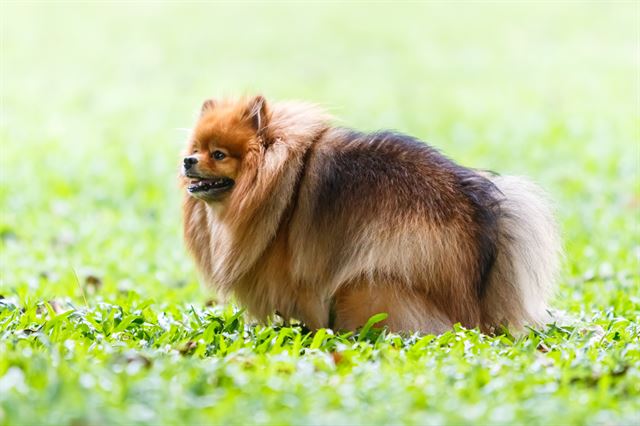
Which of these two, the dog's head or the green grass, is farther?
the dog's head

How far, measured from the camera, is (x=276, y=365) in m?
4.44

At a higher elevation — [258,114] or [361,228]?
[258,114]

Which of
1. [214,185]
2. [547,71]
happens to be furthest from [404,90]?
[214,185]

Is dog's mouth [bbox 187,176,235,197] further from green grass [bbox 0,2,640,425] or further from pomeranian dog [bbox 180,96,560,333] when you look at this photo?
green grass [bbox 0,2,640,425]

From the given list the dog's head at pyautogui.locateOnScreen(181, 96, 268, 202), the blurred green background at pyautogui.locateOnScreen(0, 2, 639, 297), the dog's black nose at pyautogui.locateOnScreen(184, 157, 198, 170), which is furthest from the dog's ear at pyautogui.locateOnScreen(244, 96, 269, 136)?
the blurred green background at pyautogui.locateOnScreen(0, 2, 639, 297)

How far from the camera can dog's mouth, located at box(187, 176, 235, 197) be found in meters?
5.93

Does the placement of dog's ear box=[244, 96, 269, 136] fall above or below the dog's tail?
above

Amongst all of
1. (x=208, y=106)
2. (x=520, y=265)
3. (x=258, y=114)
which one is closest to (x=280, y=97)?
(x=208, y=106)

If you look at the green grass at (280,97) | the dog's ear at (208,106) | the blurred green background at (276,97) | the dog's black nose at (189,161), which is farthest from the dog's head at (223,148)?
the blurred green background at (276,97)

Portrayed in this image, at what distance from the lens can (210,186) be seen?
19.5 ft

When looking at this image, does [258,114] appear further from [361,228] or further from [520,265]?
[520,265]

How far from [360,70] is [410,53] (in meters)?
1.53

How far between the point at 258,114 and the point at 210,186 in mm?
542

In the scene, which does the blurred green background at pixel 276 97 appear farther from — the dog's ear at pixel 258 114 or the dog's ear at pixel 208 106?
the dog's ear at pixel 258 114
